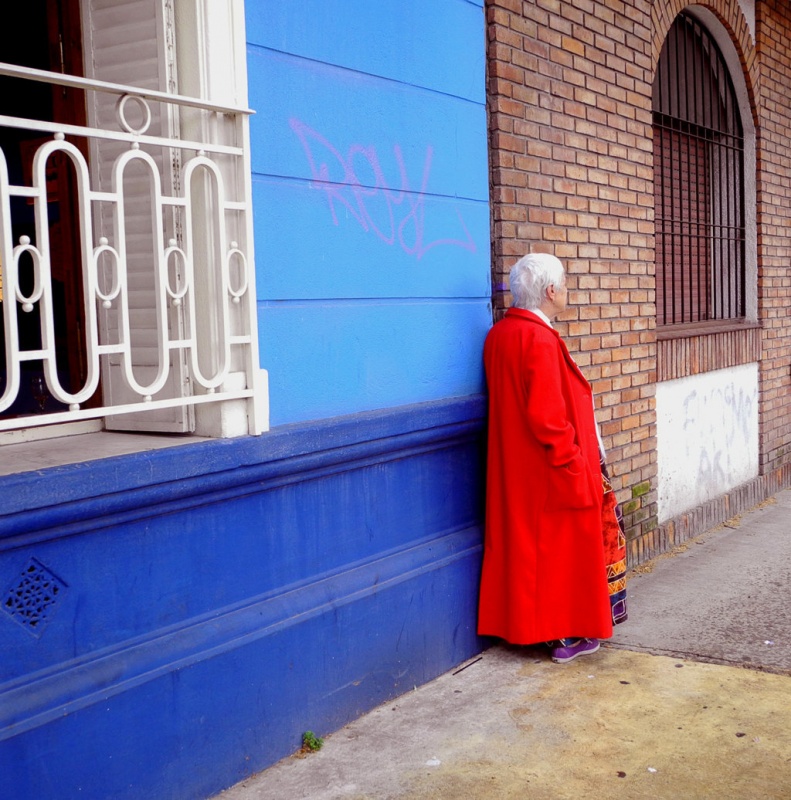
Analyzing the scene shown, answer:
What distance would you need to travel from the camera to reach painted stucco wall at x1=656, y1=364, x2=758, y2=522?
5816 millimetres

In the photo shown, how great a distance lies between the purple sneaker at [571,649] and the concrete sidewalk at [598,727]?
1.6 inches

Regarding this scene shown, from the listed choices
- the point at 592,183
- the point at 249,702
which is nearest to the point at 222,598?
the point at 249,702

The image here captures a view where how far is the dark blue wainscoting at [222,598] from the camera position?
2.46m

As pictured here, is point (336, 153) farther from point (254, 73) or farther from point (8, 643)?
point (8, 643)

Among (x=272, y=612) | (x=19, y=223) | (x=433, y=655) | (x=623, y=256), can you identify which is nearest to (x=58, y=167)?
(x=19, y=223)

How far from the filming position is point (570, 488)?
12.4 ft

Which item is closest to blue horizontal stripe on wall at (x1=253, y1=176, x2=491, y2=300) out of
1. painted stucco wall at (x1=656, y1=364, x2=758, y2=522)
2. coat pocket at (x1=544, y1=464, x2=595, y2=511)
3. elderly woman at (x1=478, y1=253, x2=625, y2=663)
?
elderly woman at (x1=478, y1=253, x2=625, y2=663)

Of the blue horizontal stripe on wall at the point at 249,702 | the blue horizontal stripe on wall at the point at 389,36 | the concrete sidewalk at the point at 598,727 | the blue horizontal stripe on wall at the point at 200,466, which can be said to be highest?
the blue horizontal stripe on wall at the point at 389,36

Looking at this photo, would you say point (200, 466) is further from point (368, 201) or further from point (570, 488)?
point (570, 488)

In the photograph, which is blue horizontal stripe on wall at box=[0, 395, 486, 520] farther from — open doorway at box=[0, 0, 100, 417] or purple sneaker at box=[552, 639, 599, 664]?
purple sneaker at box=[552, 639, 599, 664]

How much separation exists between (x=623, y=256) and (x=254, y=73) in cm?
267

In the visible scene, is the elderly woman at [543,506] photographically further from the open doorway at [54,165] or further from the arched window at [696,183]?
the arched window at [696,183]

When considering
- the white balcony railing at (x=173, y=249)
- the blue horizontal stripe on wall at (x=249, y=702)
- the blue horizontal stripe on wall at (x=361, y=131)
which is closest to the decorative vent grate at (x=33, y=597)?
the blue horizontal stripe on wall at (x=249, y=702)

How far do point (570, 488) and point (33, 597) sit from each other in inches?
79.9
